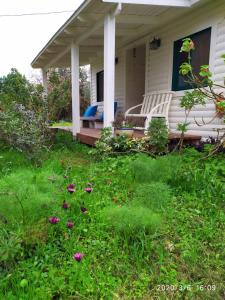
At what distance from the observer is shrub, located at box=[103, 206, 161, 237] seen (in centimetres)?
221

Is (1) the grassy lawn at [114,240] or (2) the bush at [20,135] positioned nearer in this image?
(1) the grassy lawn at [114,240]

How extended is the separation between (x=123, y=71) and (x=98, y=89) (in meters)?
2.45

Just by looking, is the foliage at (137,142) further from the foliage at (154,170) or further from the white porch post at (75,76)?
the white porch post at (75,76)

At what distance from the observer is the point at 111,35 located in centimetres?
476

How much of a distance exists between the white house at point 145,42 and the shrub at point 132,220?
9.75 ft

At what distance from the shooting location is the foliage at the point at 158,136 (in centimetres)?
441

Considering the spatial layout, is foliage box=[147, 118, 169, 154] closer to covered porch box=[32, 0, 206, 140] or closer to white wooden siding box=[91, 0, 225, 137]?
covered porch box=[32, 0, 206, 140]

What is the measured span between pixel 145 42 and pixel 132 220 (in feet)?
19.6

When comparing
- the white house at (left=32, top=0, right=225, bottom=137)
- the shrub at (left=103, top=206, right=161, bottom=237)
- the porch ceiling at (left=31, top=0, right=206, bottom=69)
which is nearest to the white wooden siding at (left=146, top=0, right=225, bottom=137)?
the white house at (left=32, top=0, right=225, bottom=137)

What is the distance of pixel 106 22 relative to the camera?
15.8ft

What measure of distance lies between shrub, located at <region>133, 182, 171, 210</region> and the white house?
253 centimetres

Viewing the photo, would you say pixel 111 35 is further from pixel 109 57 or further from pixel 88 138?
pixel 88 138
